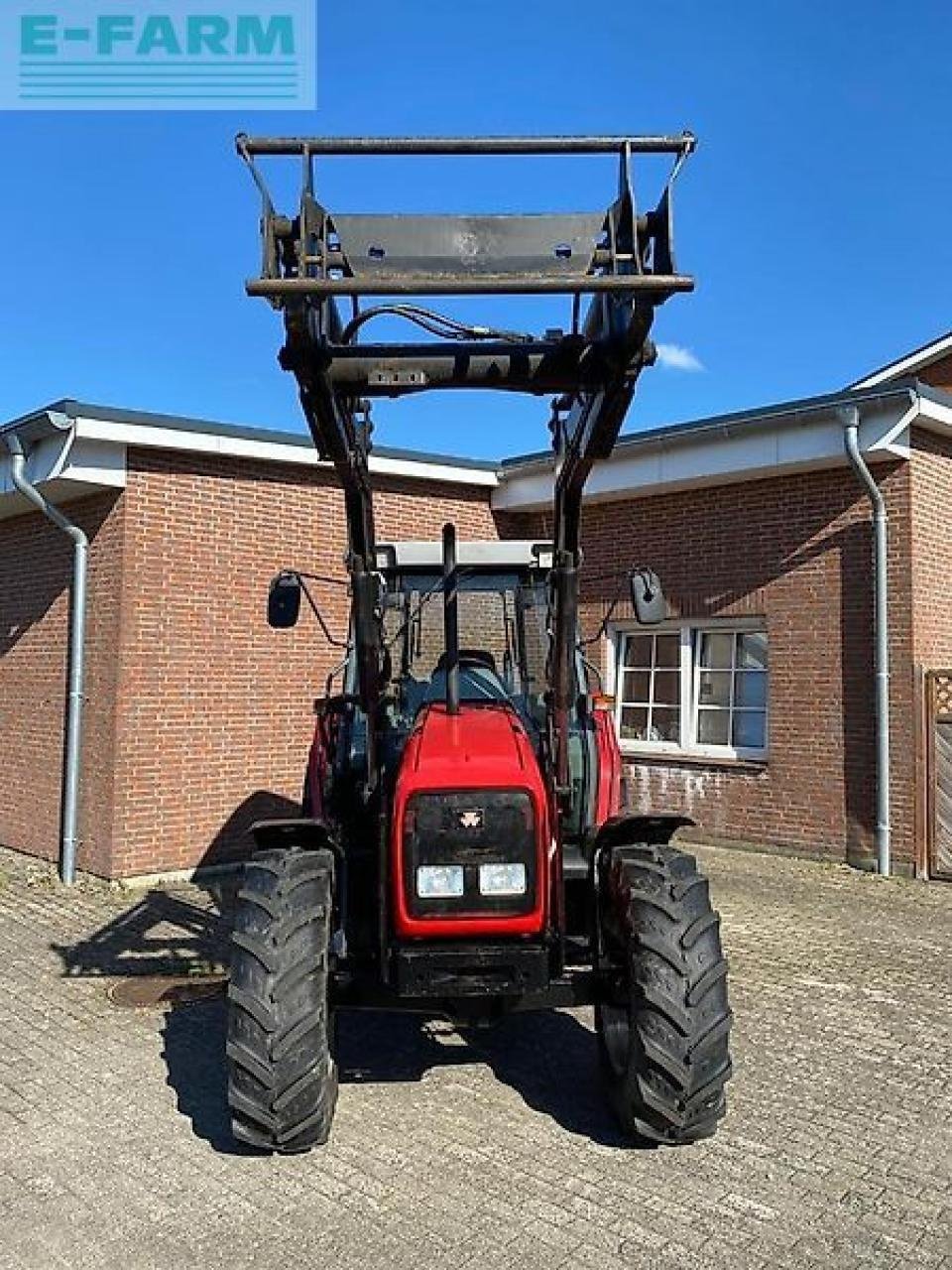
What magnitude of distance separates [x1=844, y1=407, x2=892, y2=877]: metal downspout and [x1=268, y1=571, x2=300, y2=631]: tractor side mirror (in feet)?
18.2

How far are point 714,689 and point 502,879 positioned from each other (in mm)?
7159

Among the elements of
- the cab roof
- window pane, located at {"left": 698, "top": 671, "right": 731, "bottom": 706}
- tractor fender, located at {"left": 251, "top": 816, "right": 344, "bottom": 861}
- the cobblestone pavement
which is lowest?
the cobblestone pavement

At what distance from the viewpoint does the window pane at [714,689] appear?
1064 centimetres

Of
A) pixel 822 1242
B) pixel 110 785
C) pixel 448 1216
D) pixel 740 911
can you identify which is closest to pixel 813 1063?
pixel 822 1242

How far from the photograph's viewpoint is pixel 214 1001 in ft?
19.4

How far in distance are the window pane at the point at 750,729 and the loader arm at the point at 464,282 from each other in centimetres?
676

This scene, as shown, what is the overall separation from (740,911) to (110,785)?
5.15 metres

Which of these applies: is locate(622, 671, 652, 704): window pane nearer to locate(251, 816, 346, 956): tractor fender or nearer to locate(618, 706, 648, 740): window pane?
locate(618, 706, 648, 740): window pane

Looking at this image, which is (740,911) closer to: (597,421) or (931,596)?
(931,596)

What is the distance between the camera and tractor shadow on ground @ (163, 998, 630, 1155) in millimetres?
4383

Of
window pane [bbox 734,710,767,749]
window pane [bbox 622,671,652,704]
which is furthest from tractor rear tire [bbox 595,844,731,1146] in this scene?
window pane [bbox 622,671,652,704]

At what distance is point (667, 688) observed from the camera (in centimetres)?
1121

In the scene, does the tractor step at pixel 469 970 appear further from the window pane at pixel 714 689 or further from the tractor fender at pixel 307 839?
the window pane at pixel 714 689

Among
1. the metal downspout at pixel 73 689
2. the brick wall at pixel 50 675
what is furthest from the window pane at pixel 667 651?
the metal downspout at pixel 73 689
